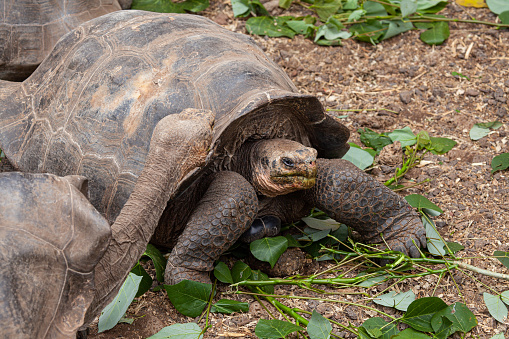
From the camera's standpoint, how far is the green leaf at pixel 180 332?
254 centimetres

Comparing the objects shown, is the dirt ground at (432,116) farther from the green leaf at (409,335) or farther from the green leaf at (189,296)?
the green leaf at (409,335)

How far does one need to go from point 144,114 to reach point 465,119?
2720mm

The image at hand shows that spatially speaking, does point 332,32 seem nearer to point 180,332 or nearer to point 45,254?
point 180,332

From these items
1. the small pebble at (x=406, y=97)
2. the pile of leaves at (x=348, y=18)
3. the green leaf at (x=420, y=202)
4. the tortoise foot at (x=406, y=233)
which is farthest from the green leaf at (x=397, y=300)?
the pile of leaves at (x=348, y=18)

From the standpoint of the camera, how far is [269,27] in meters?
5.52

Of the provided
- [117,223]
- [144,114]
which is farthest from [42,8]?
[117,223]

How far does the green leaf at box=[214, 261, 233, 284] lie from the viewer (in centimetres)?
296

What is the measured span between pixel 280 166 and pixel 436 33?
3.13m

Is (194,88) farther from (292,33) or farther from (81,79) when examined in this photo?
(292,33)

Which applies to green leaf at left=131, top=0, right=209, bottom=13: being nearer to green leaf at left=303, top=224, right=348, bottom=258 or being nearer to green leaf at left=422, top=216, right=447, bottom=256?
green leaf at left=303, top=224, right=348, bottom=258

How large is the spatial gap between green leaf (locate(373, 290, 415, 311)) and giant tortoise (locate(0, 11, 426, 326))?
35 centimetres

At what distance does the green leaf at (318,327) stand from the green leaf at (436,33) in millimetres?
3572

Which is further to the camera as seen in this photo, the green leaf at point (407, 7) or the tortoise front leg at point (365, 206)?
the green leaf at point (407, 7)

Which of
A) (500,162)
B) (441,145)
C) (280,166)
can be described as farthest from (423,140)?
(280,166)
